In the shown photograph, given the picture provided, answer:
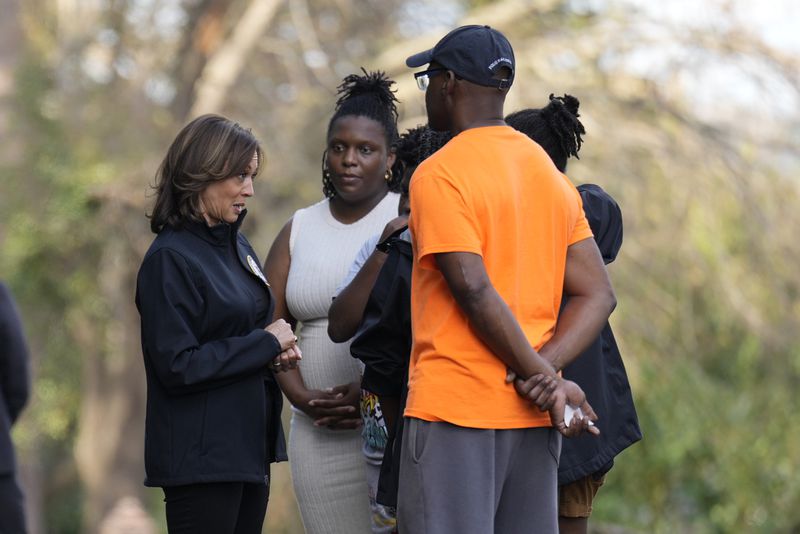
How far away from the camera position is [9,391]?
4.64 m

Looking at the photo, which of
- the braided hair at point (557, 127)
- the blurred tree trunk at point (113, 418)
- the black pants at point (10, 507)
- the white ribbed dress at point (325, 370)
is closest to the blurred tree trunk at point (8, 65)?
the blurred tree trunk at point (113, 418)

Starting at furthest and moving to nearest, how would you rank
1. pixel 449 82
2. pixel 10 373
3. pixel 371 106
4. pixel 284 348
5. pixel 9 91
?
pixel 9 91 → pixel 10 373 → pixel 371 106 → pixel 284 348 → pixel 449 82

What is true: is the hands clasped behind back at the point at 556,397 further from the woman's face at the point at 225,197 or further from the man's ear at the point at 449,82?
the woman's face at the point at 225,197

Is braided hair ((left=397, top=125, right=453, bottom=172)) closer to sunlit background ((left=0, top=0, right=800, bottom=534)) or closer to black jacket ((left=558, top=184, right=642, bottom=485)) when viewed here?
black jacket ((left=558, top=184, right=642, bottom=485))

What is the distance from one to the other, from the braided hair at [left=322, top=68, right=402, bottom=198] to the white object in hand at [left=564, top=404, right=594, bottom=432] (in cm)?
146

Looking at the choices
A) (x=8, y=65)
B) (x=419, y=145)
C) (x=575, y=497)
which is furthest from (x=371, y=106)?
(x=8, y=65)

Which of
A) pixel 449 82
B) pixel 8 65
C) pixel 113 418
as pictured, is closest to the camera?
pixel 449 82

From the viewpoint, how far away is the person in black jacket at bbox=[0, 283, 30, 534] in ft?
14.7

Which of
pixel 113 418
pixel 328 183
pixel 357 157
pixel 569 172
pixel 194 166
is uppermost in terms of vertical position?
pixel 194 166

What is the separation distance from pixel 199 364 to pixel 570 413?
1078mm

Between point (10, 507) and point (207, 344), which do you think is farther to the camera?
point (10, 507)

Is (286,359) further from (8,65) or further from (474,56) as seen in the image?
(8,65)

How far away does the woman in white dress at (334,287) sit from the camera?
4227 millimetres

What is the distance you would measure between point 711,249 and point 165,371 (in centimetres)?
856
